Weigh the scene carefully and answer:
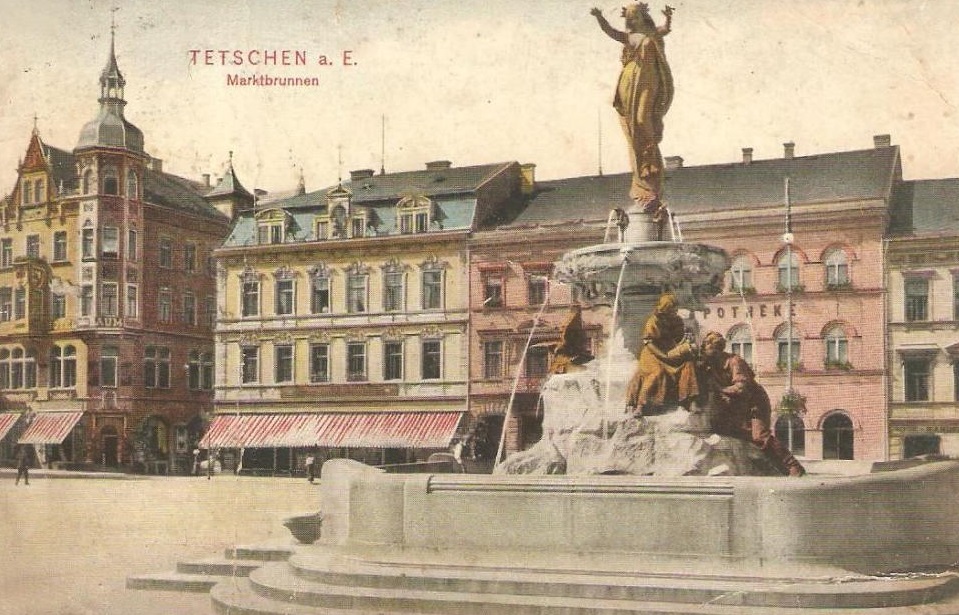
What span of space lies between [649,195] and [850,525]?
4.73 m

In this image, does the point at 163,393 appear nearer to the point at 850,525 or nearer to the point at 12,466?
the point at 12,466

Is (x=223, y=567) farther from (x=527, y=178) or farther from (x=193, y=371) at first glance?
(x=527, y=178)

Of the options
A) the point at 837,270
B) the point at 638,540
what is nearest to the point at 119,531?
the point at 638,540

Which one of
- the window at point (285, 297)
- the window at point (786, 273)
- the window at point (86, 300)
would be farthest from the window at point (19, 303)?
the window at point (786, 273)

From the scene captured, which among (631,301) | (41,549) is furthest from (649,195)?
(41,549)

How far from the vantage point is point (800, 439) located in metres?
26.1

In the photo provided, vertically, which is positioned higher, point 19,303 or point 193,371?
point 19,303

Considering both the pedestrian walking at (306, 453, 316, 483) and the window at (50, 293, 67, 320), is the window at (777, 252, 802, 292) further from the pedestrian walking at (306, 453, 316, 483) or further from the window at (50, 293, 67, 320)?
the window at (50, 293, 67, 320)

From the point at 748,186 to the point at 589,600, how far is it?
20852mm

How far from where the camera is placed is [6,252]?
2636cm

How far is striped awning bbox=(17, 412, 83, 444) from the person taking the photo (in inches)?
931

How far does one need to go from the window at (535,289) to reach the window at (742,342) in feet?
14.5

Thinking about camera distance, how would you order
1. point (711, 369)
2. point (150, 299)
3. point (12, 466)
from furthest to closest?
point (150, 299) < point (12, 466) < point (711, 369)

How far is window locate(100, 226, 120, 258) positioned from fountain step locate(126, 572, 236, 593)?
59.9 ft
